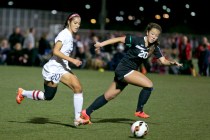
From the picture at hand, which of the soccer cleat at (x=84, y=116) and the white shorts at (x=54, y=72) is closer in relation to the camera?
the white shorts at (x=54, y=72)

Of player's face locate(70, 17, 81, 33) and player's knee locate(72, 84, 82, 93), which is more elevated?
player's face locate(70, 17, 81, 33)

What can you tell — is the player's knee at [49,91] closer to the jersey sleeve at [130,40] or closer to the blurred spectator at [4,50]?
the jersey sleeve at [130,40]

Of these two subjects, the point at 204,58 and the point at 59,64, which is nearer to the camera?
the point at 59,64

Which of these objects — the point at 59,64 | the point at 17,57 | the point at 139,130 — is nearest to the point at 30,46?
the point at 17,57

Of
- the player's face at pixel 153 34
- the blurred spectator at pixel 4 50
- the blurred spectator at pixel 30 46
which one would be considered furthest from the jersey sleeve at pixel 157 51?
the blurred spectator at pixel 4 50

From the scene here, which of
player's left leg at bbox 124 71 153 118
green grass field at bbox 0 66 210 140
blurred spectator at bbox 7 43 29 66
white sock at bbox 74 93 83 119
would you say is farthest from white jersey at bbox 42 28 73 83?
blurred spectator at bbox 7 43 29 66

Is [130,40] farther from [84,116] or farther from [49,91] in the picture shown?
[49,91]

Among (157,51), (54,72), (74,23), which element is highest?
(74,23)

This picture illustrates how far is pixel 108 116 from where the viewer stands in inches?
565

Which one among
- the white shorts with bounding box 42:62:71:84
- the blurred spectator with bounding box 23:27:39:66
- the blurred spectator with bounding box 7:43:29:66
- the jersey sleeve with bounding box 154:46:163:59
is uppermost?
the jersey sleeve with bounding box 154:46:163:59

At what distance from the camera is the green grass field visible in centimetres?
A: 1155

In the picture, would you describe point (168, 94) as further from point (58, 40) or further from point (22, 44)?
point (22, 44)

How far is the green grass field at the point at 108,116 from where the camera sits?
455 inches

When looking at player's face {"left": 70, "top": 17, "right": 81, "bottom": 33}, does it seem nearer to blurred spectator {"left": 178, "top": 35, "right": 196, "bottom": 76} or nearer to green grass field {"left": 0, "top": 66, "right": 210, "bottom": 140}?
green grass field {"left": 0, "top": 66, "right": 210, "bottom": 140}
